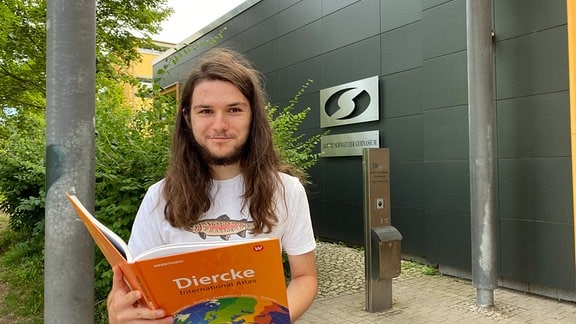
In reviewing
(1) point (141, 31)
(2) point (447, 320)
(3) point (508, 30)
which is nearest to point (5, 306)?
(2) point (447, 320)

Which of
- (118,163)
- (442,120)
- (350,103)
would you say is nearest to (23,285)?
(118,163)

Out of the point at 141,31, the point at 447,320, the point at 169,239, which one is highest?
the point at 141,31

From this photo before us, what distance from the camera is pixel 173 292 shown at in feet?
3.71

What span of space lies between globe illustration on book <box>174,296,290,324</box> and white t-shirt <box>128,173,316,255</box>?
15.7 inches

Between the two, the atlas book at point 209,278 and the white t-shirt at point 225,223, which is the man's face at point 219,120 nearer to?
the white t-shirt at point 225,223

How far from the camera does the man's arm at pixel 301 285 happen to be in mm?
1565

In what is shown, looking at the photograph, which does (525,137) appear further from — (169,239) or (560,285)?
(169,239)

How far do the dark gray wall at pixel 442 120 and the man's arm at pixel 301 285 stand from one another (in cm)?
414

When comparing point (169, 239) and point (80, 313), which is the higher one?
point (169, 239)

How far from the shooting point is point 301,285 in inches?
64.0

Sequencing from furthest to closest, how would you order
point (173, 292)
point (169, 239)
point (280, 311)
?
1. point (169, 239)
2. point (280, 311)
3. point (173, 292)

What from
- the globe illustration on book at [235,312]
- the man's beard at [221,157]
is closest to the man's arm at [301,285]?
the globe illustration on book at [235,312]

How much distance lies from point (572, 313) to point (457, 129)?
2483mm

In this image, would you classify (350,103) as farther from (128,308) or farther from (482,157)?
(128,308)
